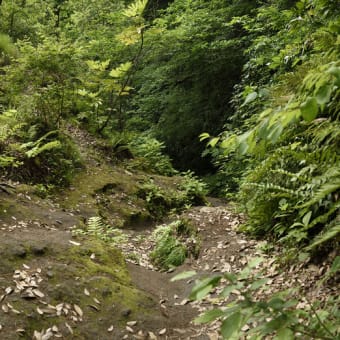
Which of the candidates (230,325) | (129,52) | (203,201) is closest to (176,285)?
(230,325)

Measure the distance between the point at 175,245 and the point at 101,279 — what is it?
1.72m

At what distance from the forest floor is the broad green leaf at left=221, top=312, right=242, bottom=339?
1.39m

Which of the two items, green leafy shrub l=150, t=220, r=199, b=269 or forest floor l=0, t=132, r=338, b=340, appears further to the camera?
green leafy shrub l=150, t=220, r=199, b=269

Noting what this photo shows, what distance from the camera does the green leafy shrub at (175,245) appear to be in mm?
5559

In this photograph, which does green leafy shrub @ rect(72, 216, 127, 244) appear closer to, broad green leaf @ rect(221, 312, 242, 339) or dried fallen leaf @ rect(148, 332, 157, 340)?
dried fallen leaf @ rect(148, 332, 157, 340)

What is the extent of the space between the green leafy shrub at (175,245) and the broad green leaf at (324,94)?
174 inches

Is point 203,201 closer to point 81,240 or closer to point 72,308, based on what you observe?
point 81,240

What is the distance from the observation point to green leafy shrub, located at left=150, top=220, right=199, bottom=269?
5.56 meters

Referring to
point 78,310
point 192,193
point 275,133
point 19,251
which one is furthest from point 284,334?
point 192,193

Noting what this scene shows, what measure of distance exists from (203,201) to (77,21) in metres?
9.80

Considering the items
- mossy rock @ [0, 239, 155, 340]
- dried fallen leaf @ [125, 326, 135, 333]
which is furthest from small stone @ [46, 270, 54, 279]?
dried fallen leaf @ [125, 326, 135, 333]

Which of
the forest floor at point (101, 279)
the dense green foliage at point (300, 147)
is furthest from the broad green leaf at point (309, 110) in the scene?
the forest floor at point (101, 279)

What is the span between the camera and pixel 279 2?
9.14 m

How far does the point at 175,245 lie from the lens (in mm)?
5801
